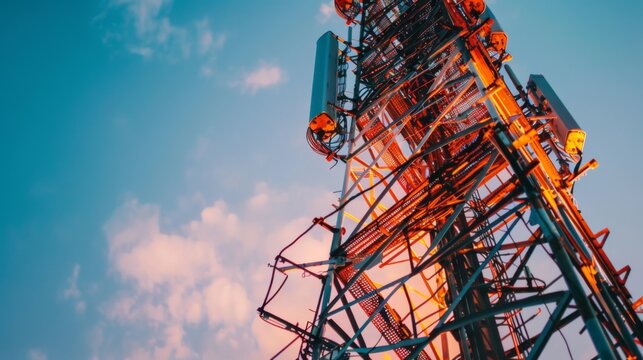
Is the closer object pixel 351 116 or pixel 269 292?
pixel 269 292

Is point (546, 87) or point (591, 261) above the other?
point (546, 87)

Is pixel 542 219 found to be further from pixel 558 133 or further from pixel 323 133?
pixel 323 133

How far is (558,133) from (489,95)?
3210 mm

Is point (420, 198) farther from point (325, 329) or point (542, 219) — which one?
point (325, 329)

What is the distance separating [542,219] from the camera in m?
5.64

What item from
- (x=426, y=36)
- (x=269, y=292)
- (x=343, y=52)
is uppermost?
(x=343, y=52)

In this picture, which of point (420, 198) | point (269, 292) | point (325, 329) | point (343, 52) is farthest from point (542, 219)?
point (343, 52)

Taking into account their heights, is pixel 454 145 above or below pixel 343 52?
below

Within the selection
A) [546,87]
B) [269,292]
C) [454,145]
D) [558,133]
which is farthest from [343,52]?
[269,292]

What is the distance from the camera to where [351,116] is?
11.8 m

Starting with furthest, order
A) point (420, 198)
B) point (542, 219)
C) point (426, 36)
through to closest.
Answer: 1. point (426, 36)
2. point (420, 198)
3. point (542, 219)

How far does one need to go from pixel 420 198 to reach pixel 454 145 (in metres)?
5.33

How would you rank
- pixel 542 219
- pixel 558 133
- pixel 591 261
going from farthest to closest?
pixel 558 133 → pixel 591 261 → pixel 542 219

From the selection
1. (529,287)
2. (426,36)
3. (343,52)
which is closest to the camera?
(529,287)
